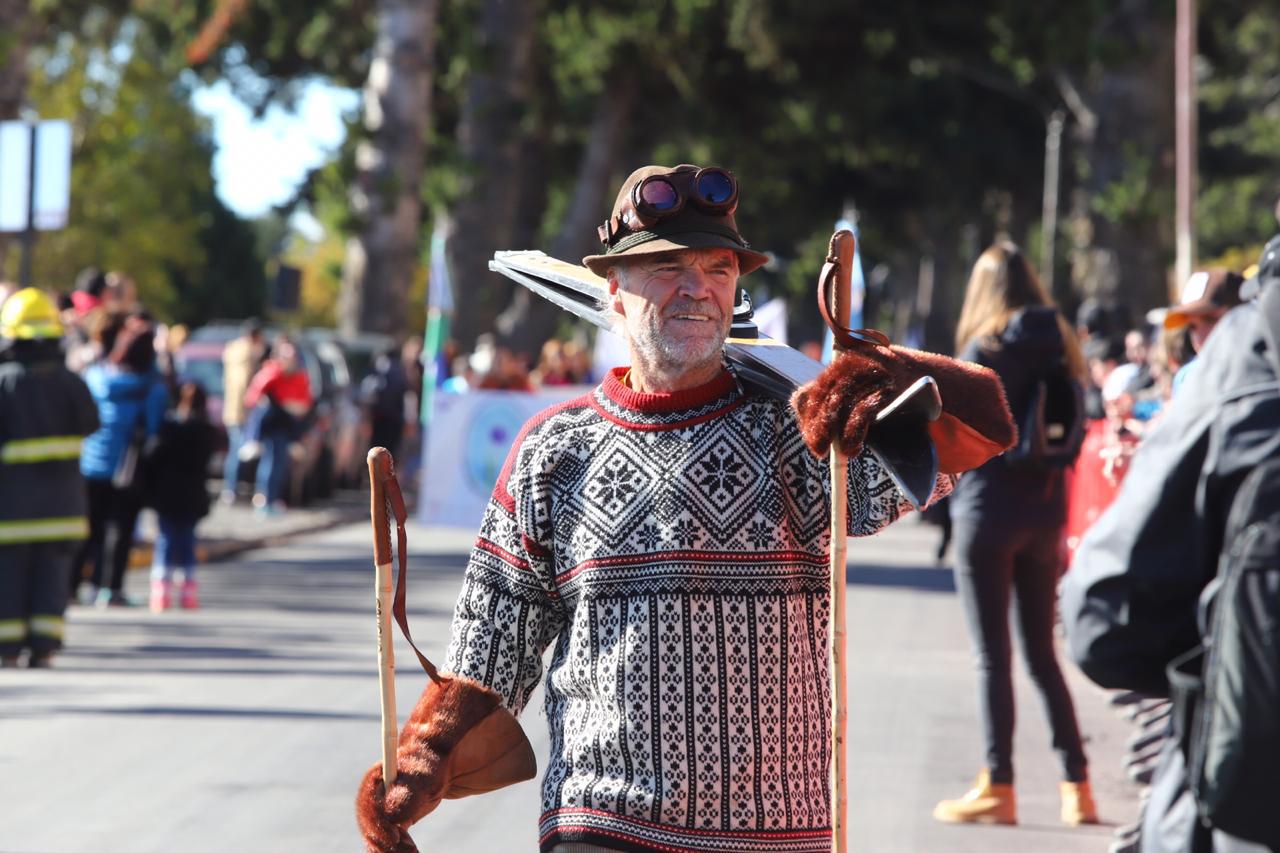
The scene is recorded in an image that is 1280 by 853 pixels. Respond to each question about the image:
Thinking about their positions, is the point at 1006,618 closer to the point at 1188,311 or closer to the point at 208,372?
the point at 1188,311

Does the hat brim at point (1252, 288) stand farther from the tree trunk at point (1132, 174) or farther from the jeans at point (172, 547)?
the tree trunk at point (1132, 174)

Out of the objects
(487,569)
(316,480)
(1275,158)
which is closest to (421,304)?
(1275,158)

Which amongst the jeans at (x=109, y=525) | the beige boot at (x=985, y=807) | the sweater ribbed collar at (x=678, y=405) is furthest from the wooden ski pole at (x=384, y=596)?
the jeans at (x=109, y=525)

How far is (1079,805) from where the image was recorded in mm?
7617

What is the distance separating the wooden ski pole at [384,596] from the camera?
3.74 metres

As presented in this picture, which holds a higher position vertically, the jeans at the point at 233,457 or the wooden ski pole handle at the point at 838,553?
the wooden ski pole handle at the point at 838,553

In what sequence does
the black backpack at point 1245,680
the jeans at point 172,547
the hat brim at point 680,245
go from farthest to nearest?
the jeans at point 172,547 < the hat brim at point 680,245 < the black backpack at point 1245,680

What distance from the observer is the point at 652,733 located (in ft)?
12.0

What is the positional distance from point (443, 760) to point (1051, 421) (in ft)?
14.0

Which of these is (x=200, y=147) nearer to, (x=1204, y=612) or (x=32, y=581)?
(x=32, y=581)

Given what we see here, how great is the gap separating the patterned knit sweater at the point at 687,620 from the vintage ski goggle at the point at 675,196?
0.31 meters

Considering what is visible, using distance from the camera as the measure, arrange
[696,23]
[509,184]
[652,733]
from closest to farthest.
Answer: [652,733]
[509,184]
[696,23]

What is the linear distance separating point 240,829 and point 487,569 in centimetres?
368

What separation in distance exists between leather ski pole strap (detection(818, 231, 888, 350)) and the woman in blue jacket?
1010 cm
